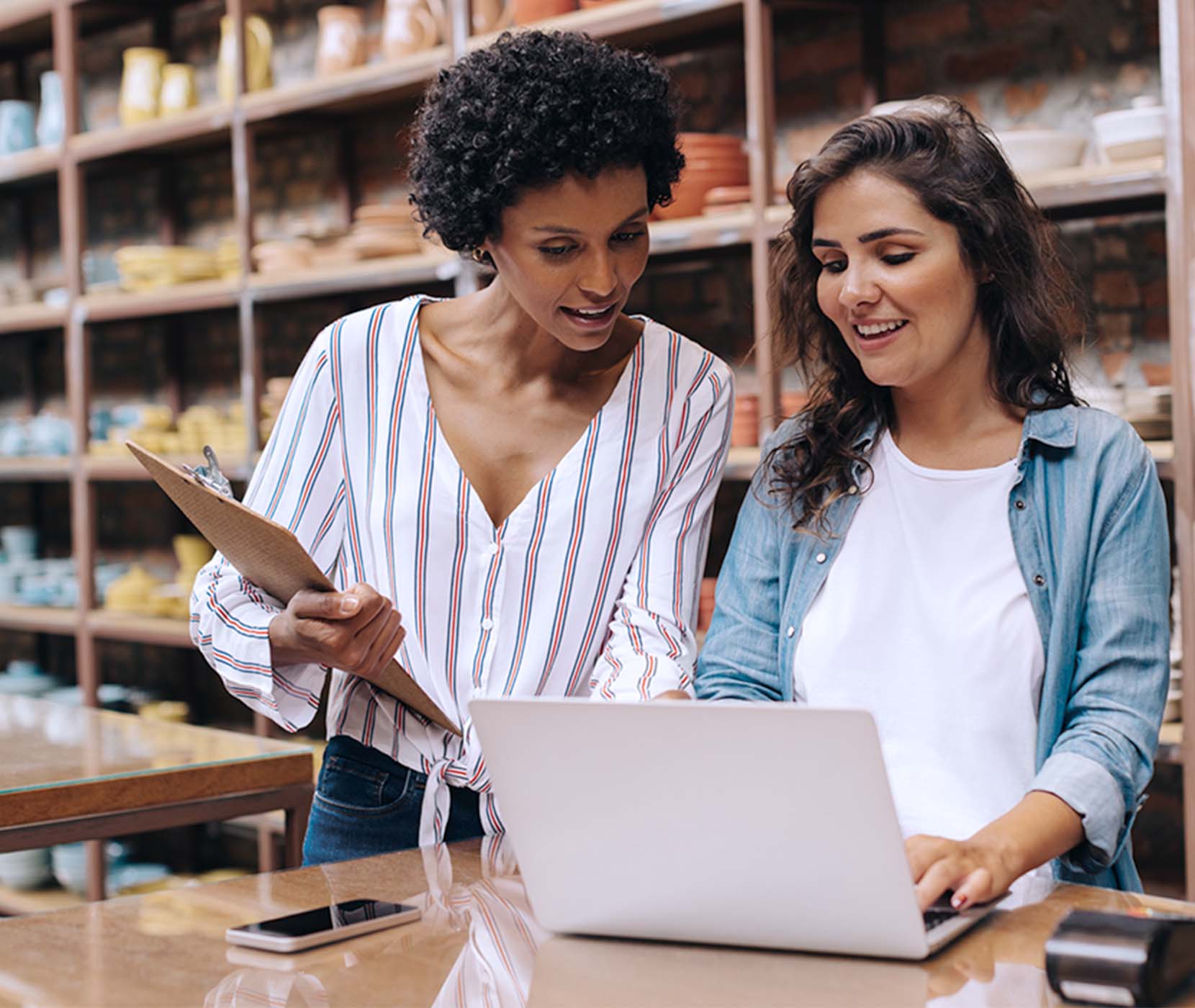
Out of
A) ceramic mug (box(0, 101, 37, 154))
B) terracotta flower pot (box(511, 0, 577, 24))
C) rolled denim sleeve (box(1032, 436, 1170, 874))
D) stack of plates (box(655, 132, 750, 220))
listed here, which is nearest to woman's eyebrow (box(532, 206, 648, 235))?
rolled denim sleeve (box(1032, 436, 1170, 874))

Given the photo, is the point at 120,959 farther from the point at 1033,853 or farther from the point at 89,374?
the point at 89,374

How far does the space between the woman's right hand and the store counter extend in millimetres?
276

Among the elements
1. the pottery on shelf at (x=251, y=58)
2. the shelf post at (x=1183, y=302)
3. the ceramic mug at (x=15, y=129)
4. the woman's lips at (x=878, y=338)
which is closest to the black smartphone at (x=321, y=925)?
the woman's lips at (x=878, y=338)

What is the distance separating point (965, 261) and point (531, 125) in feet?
1.61

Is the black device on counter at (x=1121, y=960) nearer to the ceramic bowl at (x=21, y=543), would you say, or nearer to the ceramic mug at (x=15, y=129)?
the ceramic bowl at (x=21, y=543)

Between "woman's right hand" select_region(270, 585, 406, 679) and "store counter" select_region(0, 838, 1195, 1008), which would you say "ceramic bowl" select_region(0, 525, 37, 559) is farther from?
"store counter" select_region(0, 838, 1195, 1008)

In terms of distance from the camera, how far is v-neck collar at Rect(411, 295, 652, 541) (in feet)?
5.51

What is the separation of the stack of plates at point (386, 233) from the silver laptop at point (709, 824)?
8.53 ft

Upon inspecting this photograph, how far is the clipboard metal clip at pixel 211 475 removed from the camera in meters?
1.43

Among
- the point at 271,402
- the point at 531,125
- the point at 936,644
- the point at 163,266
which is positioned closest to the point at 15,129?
the point at 163,266

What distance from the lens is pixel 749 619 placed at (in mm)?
1690

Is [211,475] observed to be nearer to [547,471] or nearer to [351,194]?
[547,471]

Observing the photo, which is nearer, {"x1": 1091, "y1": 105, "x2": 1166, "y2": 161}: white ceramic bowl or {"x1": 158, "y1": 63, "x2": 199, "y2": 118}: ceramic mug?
{"x1": 1091, "y1": 105, "x2": 1166, "y2": 161}: white ceramic bowl

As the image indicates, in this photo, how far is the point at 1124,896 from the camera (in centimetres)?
122
